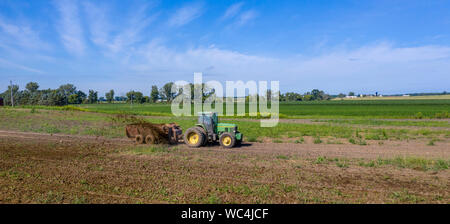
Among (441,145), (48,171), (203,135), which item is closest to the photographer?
(48,171)

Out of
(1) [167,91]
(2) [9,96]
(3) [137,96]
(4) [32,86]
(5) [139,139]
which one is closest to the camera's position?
(5) [139,139]

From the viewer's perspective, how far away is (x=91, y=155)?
41.5ft

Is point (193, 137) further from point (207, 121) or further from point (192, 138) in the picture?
point (207, 121)

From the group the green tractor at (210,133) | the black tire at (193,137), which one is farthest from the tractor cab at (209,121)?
the black tire at (193,137)

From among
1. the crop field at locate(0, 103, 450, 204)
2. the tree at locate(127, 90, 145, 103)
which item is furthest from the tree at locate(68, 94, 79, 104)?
the crop field at locate(0, 103, 450, 204)

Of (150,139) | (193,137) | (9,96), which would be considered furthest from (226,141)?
(9,96)

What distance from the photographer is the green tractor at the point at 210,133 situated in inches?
579

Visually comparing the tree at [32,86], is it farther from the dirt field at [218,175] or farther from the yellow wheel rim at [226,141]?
the yellow wheel rim at [226,141]

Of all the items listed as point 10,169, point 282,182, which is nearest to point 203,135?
point 282,182

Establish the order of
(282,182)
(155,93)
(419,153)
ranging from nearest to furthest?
(282,182) → (419,153) → (155,93)

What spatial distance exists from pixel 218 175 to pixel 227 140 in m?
5.47

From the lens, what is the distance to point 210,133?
1509 cm
